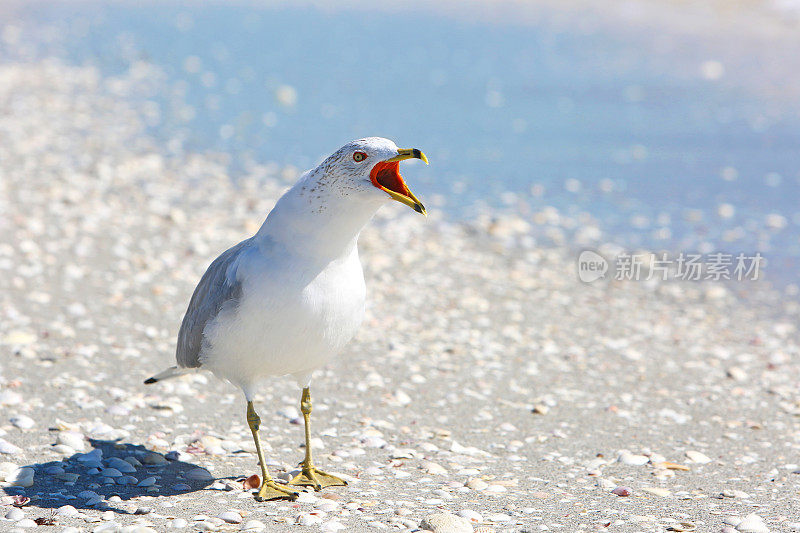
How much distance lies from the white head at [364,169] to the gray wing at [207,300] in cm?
87

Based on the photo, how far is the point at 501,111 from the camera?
19.4 metres

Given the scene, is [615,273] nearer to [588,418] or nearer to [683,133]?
[588,418]

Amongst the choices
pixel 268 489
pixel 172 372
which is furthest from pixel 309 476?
pixel 172 372

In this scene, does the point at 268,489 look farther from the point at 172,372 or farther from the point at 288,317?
the point at 172,372

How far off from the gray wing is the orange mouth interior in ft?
3.45

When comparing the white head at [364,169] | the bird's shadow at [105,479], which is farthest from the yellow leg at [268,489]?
the white head at [364,169]

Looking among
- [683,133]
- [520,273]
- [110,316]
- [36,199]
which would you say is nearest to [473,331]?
[520,273]

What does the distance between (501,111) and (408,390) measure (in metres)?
12.3

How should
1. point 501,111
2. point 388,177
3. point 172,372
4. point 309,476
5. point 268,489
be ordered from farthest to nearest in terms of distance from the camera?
1. point 501,111
2. point 172,372
3. point 309,476
4. point 268,489
5. point 388,177

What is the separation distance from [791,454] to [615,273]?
4.91 meters

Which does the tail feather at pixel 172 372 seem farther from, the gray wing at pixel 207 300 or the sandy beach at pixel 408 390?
the sandy beach at pixel 408 390

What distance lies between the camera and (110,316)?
9.09 metres

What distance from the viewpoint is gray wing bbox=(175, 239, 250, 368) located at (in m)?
5.56

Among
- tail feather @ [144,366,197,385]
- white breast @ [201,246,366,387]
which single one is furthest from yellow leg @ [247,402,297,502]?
tail feather @ [144,366,197,385]
